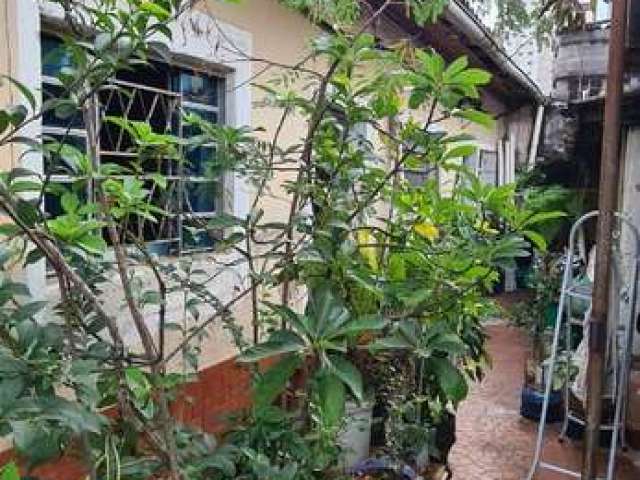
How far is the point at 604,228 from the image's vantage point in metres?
3.23

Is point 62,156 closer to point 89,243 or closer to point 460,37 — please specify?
point 89,243

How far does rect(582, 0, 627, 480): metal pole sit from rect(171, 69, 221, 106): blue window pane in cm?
217

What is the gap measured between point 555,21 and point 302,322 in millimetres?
4191

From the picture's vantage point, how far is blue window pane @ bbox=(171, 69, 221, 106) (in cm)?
360

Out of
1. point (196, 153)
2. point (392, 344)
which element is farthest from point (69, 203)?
point (196, 153)

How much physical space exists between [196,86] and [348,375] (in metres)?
2.68

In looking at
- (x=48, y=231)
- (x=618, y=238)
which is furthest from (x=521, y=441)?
(x=48, y=231)

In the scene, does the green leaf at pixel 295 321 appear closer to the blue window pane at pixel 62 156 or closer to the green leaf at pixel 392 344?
the green leaf at pixel 392 344

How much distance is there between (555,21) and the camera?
4879 millimetres

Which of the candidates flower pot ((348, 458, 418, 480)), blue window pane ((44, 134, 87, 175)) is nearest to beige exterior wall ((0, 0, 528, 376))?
flower pot ((348, 458, 418, 480))

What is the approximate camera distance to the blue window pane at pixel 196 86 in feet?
11.8

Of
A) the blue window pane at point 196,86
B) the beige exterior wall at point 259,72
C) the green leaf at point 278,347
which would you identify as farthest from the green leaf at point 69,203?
the blue window pane at point 196,86

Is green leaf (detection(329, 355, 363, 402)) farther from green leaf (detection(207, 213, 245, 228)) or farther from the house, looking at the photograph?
the house

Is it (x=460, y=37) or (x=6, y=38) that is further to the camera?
(x=460, y=37)
